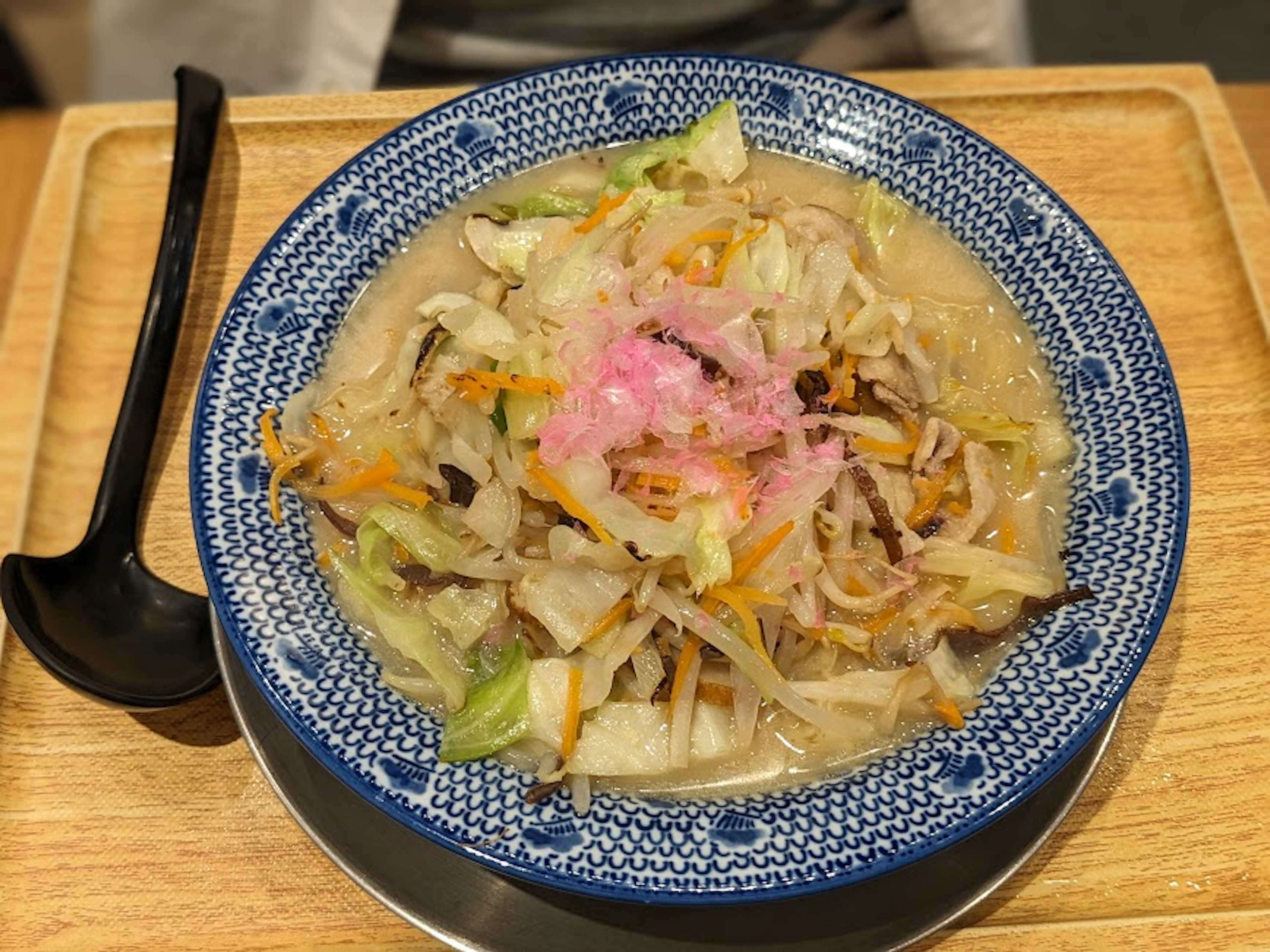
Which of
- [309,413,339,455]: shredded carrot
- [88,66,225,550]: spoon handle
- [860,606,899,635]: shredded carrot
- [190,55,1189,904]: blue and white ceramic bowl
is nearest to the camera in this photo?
[190,55,1189,904]: blue and white ceramic bowl

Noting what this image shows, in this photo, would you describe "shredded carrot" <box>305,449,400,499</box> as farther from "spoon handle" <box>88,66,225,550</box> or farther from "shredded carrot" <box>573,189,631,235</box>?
"shredded carrot" <box>573,189,631,235</box>

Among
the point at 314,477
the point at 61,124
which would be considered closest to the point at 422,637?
the point at 314,477

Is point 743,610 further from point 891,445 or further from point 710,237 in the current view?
point 710,237

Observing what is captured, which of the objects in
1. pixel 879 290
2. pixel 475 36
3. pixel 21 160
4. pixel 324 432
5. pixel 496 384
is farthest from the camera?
pixel 21 160

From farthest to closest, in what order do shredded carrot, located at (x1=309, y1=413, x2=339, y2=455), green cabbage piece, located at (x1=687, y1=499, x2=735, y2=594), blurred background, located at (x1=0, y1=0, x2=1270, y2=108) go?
blurred background, located at (x1=0, y1=0, x2=1270, y2=108), shredded carrot, located at (x1=309, y1=413, x2=339, y2=455), green cabbage piece, located at (x1=687, y1=499, x2=735, y2=594)

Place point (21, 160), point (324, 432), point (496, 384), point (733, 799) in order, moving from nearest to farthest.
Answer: point (733, 799)
point (496, 384)
point (324, 432)
point (21, 160)

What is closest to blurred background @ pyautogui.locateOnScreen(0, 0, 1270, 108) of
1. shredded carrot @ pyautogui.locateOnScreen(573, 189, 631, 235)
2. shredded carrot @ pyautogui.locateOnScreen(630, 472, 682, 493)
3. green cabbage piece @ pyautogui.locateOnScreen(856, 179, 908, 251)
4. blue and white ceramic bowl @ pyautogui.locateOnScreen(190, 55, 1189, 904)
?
blue and white ceramic bowl @ pyautogui.locateOnScreen(190, 55, 1189, 904)

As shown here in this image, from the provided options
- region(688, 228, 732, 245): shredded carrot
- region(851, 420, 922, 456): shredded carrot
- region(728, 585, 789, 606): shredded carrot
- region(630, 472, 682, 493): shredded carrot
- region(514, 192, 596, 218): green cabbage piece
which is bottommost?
region(728, 585, 789, 606): shredded carrot

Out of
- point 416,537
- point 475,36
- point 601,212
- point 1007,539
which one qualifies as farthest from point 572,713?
point 475,36
